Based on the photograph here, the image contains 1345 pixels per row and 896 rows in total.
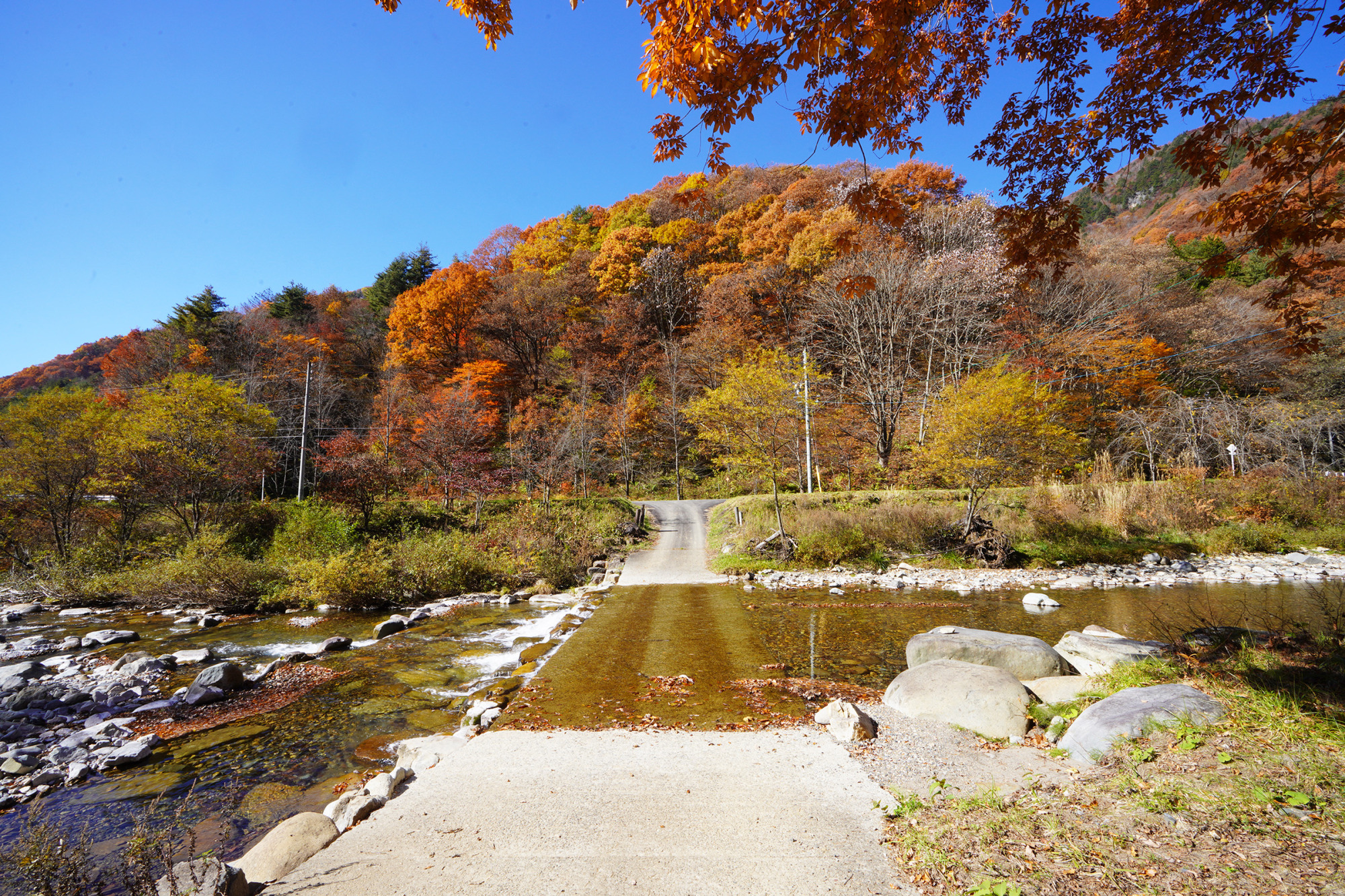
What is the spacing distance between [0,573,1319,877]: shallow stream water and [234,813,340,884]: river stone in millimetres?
765

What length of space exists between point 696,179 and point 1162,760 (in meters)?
50.1

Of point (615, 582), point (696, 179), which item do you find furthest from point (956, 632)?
point (696, 179)

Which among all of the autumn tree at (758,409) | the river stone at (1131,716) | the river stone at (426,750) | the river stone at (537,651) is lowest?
the river stone at (537,651)

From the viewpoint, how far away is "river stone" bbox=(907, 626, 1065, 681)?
553cm

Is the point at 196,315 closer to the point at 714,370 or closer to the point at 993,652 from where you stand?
the point at 714,370

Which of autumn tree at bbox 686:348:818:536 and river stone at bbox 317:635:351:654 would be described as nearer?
river stone at bbox 317:635:351:654

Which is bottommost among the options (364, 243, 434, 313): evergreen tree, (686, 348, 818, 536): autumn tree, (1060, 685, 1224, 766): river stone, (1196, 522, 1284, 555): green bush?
(1196, 522, 1284, 555): green bush

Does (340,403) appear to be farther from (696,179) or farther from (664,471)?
(696,179)

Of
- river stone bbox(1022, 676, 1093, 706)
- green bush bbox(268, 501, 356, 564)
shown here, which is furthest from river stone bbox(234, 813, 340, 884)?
green bush bbox(268, 501, 356, 564)

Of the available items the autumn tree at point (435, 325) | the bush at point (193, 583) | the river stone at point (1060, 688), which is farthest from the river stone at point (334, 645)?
the autumn tree at point (435, 325)

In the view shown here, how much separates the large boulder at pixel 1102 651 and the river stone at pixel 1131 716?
3.92 ft

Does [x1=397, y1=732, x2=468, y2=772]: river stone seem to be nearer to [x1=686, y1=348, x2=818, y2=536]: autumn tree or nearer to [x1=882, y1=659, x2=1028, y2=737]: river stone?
[x1=882, y1=659, x2=1028, y2=737]: river stone

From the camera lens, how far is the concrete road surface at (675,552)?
13258 mm

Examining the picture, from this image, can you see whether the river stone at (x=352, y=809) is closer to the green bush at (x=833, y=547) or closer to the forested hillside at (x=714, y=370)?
the forested hillside at (x=714, y=370)
